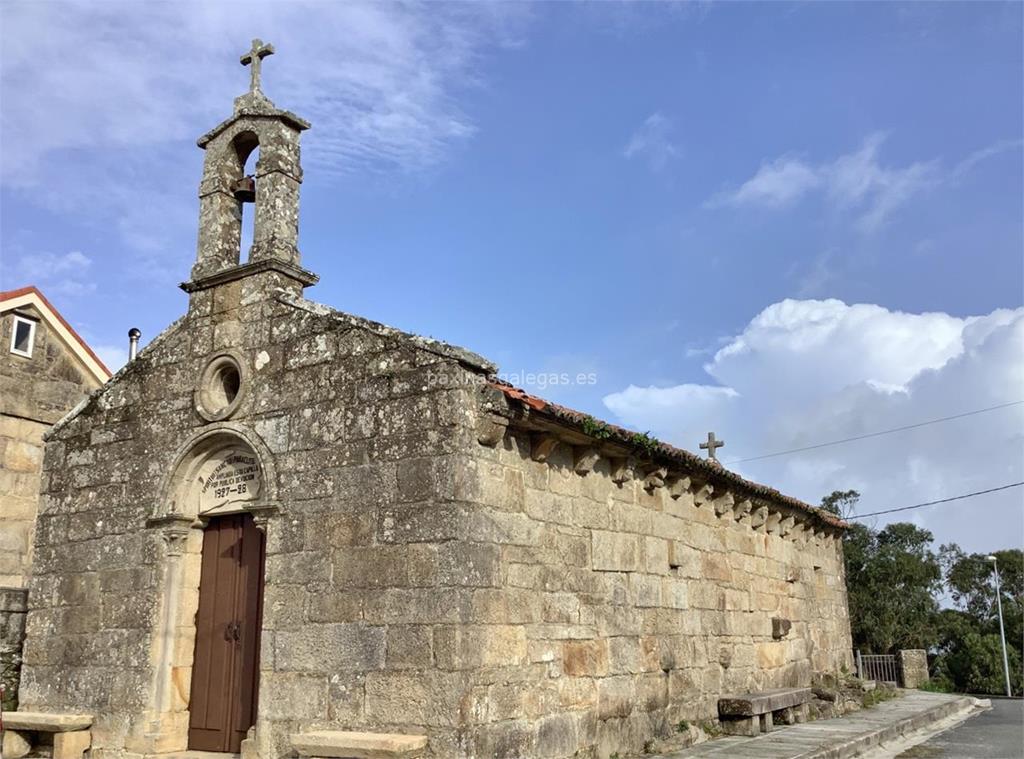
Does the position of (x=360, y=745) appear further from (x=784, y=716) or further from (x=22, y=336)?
(x=22, y=336)

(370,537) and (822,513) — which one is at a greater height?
(822,513)

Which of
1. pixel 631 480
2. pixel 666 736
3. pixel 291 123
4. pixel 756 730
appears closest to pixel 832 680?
pixel 756 730

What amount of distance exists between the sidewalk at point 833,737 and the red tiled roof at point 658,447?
2616 millimetres

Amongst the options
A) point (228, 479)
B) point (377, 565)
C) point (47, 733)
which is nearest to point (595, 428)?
point (377, 565)

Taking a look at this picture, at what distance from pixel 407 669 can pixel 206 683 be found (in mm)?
2422

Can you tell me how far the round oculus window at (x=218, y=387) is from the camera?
807 cm

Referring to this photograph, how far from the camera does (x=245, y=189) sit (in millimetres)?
8875

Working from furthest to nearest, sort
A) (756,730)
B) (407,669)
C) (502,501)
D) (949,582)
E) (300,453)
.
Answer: (949,582) < (756,730) < (300,453) < (502,501) < (407,669)

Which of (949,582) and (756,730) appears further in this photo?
(949,582)

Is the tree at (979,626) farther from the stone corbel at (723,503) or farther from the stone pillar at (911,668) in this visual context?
the stone corbel at (723,503)

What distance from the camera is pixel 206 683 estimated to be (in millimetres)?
7836

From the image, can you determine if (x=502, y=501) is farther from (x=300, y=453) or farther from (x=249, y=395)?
(x=249, y=395)

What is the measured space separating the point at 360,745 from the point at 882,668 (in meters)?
16.5

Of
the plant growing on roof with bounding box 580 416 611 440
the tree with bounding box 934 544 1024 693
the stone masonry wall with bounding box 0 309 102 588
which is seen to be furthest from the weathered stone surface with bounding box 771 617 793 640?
the tree with bounding box 934 544 1024 693
